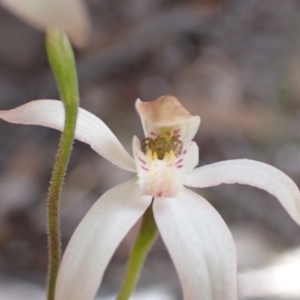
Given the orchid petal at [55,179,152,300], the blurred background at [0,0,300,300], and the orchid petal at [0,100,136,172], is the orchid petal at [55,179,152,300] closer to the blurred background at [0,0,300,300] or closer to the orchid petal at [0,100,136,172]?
the orchid petal at [0,100,136,172]

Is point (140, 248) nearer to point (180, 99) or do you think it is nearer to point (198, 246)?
point (198, 246)

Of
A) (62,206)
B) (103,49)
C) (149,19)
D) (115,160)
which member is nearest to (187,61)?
(149,19)

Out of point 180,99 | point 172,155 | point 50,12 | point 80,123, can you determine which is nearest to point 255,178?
point 172,155

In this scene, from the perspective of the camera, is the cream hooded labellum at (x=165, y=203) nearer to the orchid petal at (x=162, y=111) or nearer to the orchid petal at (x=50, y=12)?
the orchid petal at (x=162, y=111)

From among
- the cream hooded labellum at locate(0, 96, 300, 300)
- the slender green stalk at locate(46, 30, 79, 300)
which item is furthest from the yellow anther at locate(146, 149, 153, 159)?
the slender green stalk at locate(46, 30, 79, 300)

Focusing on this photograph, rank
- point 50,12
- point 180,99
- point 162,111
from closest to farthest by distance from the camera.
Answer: point 50,12
point 162,111
point 180,99

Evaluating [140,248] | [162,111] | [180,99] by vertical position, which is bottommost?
[140,248]

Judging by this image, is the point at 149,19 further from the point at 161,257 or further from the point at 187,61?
the point at 161,257
